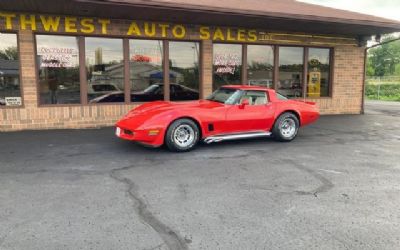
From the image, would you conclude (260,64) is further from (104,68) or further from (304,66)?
(104,68)

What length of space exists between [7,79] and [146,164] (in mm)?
5343

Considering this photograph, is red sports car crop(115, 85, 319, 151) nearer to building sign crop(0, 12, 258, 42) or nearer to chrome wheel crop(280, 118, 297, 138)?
chrome wheel crop(280, 118, 297, 138)

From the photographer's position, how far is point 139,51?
31.6ft

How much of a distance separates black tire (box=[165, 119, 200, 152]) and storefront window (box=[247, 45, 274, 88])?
5.25 meters

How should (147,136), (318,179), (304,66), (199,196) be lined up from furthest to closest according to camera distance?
1. (304,66)
2. (147,136)
3. (318,179)
4. (199,196)

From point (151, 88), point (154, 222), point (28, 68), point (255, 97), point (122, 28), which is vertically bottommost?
point (154, 222)

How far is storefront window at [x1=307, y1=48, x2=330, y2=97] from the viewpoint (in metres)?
12.1

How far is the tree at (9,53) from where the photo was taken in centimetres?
835

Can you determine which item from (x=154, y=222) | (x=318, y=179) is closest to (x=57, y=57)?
(x=154, y=222)

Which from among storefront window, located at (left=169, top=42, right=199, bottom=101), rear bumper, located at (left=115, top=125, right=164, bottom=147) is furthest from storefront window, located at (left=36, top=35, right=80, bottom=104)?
rear bumper, located at (left=115, top=125, right=164, bottom=147)

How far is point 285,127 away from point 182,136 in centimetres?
262

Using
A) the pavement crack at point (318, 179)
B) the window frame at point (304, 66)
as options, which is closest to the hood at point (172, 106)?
the pavement crack at point (318, 179)

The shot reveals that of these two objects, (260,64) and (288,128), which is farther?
(260,64)

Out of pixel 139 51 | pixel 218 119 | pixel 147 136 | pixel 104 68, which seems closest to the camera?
pixel 147 136
